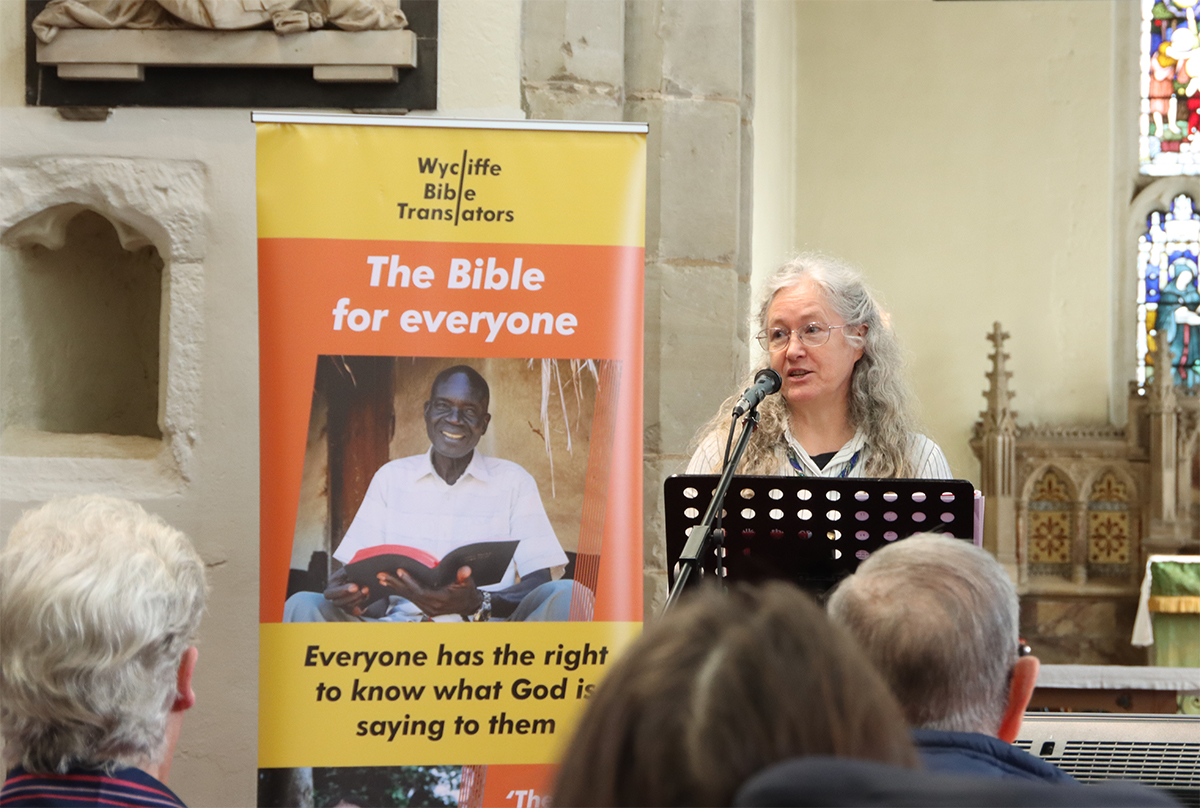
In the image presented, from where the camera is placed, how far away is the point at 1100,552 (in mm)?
8031

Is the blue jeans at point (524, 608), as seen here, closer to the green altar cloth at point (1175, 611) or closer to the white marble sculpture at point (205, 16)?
the white marble sculpture at point (205, 16)

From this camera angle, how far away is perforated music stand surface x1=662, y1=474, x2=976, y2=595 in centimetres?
197

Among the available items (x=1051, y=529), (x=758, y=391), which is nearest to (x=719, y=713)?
(x=758, y=391)

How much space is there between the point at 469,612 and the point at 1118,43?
7611 millimetres

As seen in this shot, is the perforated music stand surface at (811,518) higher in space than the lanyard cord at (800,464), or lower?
lower

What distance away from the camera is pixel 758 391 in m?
2.15

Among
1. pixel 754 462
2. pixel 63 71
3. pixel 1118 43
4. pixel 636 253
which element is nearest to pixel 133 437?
pixel 63 71

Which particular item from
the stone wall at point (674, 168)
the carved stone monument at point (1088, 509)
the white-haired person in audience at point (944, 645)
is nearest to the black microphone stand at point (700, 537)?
the white-haired person in audience at point (944, 645)

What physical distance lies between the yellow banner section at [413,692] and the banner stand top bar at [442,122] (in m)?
1.11

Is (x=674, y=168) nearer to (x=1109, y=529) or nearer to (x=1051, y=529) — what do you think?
(x=1051, y=529)

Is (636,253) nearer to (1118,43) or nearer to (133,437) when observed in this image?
(133,437)

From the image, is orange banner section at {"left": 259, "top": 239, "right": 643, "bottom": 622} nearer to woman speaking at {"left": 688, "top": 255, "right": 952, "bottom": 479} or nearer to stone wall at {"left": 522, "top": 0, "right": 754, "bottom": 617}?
woman speaking at {"left": 688, "top": 255, "right": 952, "bottom": 479}

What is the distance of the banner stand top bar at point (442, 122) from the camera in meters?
2.74

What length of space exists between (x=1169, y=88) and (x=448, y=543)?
7.71m
